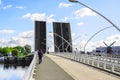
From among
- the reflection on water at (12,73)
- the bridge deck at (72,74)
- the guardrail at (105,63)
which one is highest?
the guardrail at (105,63)

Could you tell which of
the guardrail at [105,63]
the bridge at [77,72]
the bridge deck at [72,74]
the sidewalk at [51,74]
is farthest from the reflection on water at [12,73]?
the sidewalk at [51,74]

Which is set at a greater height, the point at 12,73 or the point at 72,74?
the point at 72,74

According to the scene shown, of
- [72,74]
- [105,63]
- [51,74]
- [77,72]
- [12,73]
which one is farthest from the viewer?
[12,73]

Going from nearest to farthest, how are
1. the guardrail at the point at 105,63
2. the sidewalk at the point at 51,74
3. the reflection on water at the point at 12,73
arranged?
the sidewalk at the point at 51,74, the guardrail at the point at 105,63, the reflection on water at the point at 12,73

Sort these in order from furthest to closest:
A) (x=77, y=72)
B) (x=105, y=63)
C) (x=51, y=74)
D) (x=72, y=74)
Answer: (x=105, y=63) → (x=77, y=72) → (x=51, y=74) → (x=72, y=74)

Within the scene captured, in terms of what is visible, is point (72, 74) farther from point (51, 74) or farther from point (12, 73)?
point (12, 73)

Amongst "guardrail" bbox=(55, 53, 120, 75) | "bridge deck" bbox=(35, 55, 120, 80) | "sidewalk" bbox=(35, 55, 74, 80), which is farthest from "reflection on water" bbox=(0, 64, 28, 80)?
"sidewalk" bbox=(35, 55, 74, 80)

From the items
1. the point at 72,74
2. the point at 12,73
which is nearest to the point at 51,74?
the point at 72,74

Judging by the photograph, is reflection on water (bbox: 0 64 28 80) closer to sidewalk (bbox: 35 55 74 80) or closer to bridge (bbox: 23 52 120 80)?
bridge (bbox: 23 52 120 80)

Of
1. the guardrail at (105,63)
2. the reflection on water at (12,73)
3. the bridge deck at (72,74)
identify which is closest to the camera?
the bridge deck at (72,74)

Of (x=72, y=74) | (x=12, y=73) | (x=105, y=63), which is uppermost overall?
(x=105, y=63)

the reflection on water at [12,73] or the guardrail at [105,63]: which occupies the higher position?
the guardrail at [105,63]

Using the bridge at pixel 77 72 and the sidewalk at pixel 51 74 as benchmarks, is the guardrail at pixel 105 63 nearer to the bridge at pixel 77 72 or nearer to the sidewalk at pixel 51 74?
the bridge at pixel 77 72

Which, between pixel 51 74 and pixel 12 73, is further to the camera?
pixel 12 73
